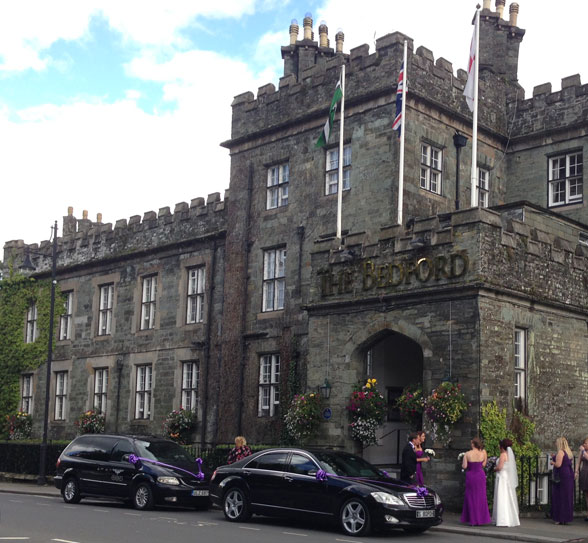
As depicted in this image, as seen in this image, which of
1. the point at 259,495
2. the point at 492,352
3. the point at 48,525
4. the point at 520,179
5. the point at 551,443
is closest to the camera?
the point at 48,525

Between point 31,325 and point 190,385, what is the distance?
10108 mm

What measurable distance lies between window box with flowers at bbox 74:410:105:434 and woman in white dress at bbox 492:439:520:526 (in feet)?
60.1

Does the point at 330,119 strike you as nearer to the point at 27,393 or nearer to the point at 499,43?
the point at 499,43

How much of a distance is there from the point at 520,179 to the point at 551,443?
9.34m

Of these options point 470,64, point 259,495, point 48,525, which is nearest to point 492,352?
point 259,495

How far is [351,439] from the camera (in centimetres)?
2008

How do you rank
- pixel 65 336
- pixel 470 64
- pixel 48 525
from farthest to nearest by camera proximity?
pixel 65 336, pixel 470 64, pixel 48 525

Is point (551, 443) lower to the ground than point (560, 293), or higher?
lower

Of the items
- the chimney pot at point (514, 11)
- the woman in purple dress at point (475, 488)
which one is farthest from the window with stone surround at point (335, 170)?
the woman in purple dress at point (475, 488)

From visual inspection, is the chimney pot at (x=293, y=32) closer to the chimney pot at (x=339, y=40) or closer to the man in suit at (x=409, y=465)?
the chimney pot at (x=339, y=40)

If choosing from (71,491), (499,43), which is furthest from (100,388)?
(499,43)

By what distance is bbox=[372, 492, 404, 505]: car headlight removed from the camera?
14.4m

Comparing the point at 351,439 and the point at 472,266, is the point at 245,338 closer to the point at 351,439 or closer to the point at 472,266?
the point at 351,439

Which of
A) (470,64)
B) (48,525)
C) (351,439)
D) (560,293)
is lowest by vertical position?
(48,525)
